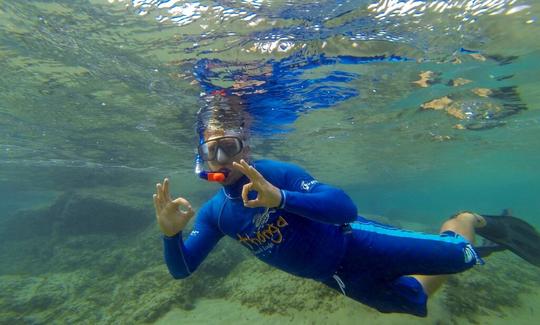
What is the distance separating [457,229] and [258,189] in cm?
430

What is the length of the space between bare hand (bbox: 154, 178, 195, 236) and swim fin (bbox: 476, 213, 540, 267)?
6028 mm

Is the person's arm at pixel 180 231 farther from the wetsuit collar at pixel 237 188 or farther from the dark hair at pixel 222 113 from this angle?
the dark hair at pixel 222 113

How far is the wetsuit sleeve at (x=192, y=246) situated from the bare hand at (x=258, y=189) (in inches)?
71.6

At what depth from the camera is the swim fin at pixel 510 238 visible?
6.59m

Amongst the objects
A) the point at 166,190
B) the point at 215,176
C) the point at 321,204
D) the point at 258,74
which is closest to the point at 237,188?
the point at 215,176

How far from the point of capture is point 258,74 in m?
9.78

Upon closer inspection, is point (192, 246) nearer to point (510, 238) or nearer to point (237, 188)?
point (237, 188)

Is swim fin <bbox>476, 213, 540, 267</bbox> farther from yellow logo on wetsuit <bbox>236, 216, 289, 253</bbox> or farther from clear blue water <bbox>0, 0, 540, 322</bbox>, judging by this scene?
clear blue water <bbox>0, 0, 540, 322</bbox>

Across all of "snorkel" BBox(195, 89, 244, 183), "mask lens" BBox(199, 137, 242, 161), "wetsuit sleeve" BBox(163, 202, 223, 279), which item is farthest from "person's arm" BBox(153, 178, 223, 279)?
"mask lens" BBox(199, 137, 242, 161)

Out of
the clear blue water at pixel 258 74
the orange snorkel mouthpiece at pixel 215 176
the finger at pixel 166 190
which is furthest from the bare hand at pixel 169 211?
the clear blue water at pixel 258 74

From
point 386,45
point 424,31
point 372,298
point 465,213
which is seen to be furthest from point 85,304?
point 424,31

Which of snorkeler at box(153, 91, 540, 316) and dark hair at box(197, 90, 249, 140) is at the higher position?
dark hair at box(197, 90, 249, 140)

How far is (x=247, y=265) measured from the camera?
1011 cm

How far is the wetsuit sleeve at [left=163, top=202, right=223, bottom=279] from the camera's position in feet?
15.8
